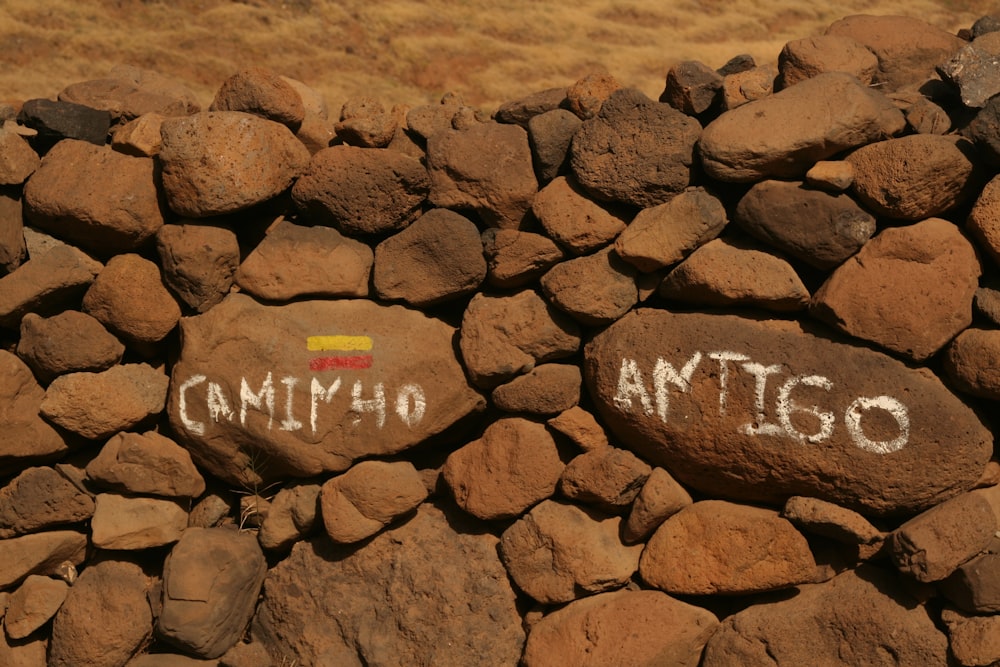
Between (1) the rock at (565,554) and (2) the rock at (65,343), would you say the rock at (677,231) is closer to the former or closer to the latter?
(1) the rock at (565,554)

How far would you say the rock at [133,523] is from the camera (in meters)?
3.69

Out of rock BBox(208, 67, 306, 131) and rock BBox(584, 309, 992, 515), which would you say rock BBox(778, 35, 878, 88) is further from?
rock BBox(208, 67, 306, 131)

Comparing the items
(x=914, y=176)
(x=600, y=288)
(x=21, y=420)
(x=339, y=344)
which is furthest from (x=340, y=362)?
(x=914, y=176)

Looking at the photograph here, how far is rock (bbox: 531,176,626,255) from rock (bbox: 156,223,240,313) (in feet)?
3.70

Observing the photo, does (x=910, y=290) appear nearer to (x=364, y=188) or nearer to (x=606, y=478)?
(x=606, y=478)

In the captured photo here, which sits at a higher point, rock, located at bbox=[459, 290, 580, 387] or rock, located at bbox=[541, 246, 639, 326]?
rock, located at bbox=[541, 246, 639, 326]

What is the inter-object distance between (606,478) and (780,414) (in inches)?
23.6

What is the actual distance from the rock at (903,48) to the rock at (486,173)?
4.30 feet

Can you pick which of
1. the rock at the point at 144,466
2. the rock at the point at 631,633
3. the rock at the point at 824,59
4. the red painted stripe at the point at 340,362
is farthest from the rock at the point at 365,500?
the rock at the point at 824,59

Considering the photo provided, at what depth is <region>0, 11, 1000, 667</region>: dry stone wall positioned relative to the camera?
3.13 m

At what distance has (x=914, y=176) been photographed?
10.0 feet

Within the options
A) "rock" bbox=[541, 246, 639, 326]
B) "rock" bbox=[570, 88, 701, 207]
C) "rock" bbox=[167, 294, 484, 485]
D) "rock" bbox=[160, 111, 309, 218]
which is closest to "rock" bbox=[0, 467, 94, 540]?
"rock" bbox=[167, 294, 484, 485]

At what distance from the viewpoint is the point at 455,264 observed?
357 centimetres

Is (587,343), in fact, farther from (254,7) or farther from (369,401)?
(254,7)
